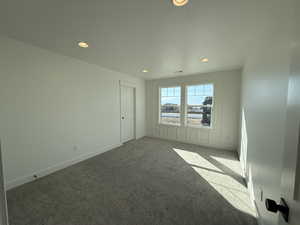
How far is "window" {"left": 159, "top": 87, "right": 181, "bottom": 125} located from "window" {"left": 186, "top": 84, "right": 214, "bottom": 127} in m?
0.42

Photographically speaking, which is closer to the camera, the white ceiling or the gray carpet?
the white ceiling

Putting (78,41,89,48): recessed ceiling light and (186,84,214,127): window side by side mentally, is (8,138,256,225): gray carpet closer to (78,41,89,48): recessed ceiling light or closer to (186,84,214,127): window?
(186,84,214,127): window

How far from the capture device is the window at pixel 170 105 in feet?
15.8

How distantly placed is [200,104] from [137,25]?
3.43 metres

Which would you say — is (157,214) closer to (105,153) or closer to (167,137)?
(105,153)

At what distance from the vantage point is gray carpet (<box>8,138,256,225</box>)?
1.58 metres

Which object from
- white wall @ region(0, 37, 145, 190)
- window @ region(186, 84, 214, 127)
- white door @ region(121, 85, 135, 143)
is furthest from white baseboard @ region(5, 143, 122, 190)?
window @ region(186, 84, 214, 127)

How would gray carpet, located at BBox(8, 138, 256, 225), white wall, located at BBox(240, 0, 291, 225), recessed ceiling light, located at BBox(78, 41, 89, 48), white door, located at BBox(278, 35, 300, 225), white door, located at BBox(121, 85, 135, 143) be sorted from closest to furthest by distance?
white door, located at BBox(278, 35, 300, 225) → white wall, located at BBox(240, 0, 291, 225) → gray carpet, located at BBox(8, 138, 256, 225) → recessed ceiling light, located at BBox(78, 41, 89, 48) → white door, located at BBox(121, 85, 135, 143)

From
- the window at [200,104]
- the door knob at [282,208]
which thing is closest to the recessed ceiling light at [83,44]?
the door knob at [282,208]

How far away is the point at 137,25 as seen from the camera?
1703 mm

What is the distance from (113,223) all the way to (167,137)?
146 inches

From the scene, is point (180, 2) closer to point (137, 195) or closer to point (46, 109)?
point (137, 195)

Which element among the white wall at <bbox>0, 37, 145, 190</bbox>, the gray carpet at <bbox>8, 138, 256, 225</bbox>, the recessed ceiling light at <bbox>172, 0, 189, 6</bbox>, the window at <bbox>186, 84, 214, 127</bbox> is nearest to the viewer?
the recessed ceiling light at <bbox>172, 0, 189, 6</bbox>

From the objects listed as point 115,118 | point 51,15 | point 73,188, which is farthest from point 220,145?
point 51,15
